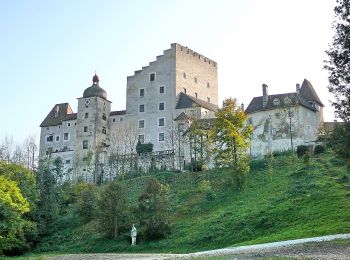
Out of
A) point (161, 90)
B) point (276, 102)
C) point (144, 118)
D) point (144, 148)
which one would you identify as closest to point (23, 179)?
point (144, 148)

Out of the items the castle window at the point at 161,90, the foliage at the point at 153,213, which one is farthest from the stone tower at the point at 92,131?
the foliage at the point at 153,213

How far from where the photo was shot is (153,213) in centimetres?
4019

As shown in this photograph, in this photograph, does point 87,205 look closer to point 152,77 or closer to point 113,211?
point 113,211

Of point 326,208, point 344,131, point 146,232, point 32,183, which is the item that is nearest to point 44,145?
point 32,183

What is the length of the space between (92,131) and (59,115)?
11721mm

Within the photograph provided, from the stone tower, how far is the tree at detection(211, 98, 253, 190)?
29.6 meters

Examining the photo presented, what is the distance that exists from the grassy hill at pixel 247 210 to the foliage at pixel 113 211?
1045 mm

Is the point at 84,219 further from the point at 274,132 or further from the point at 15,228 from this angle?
the point at 274,132

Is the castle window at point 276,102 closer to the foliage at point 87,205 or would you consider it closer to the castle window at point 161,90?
the castle window at point 161,90

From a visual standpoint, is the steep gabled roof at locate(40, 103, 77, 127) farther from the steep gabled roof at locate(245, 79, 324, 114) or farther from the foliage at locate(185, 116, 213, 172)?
the steep gabled roof at locate(245, 79, 324, 114)

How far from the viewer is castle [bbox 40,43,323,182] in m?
69.2

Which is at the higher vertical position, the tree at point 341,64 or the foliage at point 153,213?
the tree at point 341,64

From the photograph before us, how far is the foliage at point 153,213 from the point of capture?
39094mm

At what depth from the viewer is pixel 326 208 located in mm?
33812
